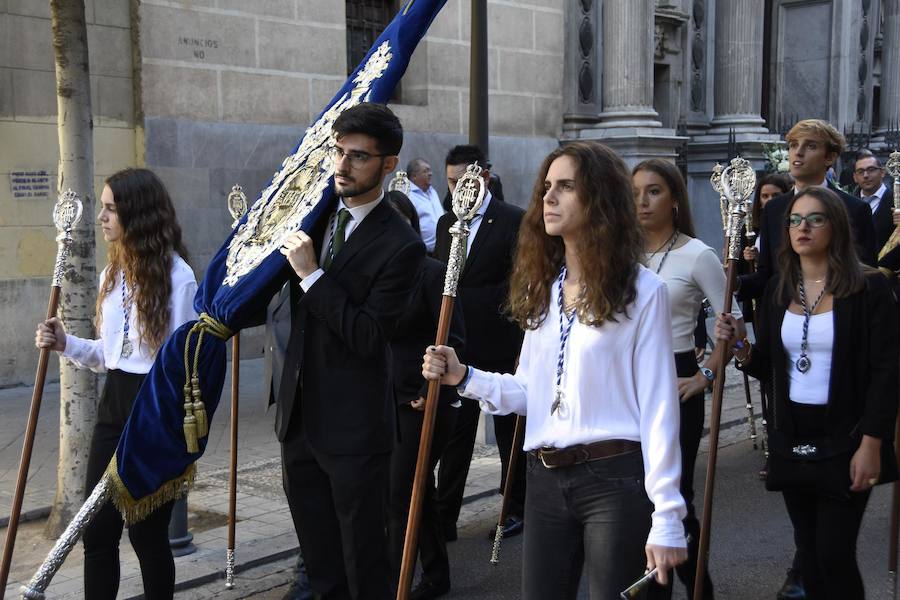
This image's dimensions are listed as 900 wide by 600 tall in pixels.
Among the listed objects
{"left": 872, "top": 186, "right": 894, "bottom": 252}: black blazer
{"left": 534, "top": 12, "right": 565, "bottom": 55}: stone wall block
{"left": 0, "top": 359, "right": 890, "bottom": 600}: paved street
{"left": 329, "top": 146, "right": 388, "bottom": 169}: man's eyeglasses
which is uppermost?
{"left": 534, "top": 12, "right": 565, "bottom": 55}: stone wall block

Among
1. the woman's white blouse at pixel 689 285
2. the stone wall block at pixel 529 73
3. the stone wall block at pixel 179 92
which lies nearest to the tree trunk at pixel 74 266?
the woman's white blouse at pixel 689 285

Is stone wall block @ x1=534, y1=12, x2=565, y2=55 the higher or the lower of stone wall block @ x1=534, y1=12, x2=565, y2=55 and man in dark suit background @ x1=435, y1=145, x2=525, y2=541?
the higher

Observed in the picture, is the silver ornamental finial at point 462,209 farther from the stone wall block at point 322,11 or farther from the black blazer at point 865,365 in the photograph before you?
the stone wall block at point 322,11

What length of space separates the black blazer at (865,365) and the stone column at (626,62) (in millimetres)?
12652

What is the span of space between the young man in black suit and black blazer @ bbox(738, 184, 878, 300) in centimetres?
267

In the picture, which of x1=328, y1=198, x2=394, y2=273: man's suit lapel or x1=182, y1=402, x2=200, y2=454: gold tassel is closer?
x1=328, y1=198, x2=394, y2=273: man's suit lapel

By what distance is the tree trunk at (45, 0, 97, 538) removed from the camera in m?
6.37

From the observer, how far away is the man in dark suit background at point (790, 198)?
605cm

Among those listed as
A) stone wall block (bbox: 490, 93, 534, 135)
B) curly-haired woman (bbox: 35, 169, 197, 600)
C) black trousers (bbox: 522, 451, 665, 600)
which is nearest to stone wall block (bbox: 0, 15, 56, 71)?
stone wall block (bbox: 490, 93, 534, 135)

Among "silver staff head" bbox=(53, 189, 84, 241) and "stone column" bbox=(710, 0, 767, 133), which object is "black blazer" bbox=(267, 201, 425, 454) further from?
"stone column" bbox=(710, 0, 767, 133)

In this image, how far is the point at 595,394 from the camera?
3.30 meters

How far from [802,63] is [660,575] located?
2257cm

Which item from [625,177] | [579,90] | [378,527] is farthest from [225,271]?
[579,90]

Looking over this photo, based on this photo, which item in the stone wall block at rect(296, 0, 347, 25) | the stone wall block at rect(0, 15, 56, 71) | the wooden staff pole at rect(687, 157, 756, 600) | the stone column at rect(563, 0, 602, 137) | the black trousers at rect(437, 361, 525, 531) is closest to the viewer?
the wooden staff pole at rect(687, 157, 756, 600)
